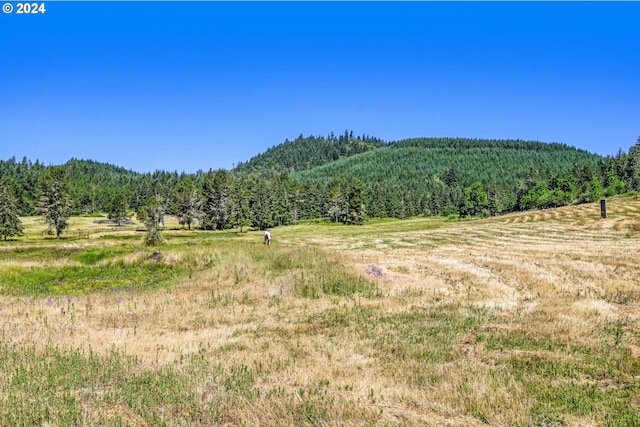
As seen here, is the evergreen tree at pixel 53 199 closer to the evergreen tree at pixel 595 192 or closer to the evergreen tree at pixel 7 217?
the evergreen tree at pixel 7 217

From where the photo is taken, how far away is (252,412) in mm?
7270

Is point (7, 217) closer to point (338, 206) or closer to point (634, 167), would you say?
point (338, 206)

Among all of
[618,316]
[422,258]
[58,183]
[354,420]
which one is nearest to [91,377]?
[354,420]

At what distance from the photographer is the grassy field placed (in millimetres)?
7324

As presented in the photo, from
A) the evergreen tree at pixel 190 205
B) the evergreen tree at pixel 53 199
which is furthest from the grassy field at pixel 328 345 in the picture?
the evergreen tree at pixel 190 205

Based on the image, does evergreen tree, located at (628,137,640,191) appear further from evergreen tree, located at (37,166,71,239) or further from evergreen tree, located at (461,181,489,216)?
evergreen tree, located at (37,166,71,239)

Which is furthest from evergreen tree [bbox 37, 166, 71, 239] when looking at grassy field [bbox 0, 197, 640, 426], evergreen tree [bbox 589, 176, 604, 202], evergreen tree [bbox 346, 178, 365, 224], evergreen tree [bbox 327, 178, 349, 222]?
evergreen tree [bbox 589, 176, 604, 202]

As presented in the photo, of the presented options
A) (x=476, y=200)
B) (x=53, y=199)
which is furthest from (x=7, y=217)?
(x=476, y=200)

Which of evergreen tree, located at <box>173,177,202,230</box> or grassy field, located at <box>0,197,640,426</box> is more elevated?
evergreen tree, located at <box>173,177,202,230</box>

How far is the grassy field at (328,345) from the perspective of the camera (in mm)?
7324

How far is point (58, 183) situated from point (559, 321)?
93.1 meters

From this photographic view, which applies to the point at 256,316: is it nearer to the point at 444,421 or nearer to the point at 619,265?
the point at 444,421

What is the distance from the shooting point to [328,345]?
1122cm

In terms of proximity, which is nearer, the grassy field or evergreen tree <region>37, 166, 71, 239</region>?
the grassy field
